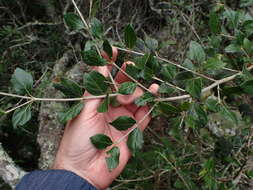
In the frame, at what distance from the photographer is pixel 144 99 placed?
0.98 m

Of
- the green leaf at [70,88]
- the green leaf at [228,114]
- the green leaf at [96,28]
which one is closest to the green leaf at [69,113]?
the green leaf at [70,88]

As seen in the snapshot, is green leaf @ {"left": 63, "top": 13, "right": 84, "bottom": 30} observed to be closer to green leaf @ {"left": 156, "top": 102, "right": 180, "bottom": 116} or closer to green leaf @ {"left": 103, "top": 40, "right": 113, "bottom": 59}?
green leaf @ {"left": 103, "top": 40, "right": 113, "bottom": 59}

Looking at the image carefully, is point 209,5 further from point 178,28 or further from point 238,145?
point 238,145

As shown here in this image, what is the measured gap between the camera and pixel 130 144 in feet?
3.49

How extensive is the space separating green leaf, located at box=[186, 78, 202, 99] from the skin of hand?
1.09ft

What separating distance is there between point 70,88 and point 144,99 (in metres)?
0.26

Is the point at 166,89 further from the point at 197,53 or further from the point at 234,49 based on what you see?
the point at 234,49

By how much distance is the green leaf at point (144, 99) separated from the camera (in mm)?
975

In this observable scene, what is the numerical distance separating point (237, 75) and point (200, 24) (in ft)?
4.26

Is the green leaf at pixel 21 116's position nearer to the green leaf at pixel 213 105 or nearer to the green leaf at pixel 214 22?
the green leaf at pixel 213 105

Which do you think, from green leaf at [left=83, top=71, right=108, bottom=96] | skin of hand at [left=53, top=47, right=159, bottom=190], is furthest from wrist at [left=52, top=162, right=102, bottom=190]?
green leaf at [left=83, top=71, right=108, bottom=96]

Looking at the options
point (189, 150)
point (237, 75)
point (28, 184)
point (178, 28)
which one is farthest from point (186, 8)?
point (28, 184)

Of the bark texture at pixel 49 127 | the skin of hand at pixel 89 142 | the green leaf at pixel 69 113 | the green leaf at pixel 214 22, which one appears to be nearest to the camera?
the green leaf at pixel 69 113

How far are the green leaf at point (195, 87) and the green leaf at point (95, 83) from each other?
273 millimetres
